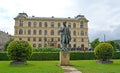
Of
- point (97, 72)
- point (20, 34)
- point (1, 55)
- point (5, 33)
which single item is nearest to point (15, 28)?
point (20, 34)

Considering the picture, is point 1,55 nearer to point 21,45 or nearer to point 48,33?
point 21,45

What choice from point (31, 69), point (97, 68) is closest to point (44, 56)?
point (97, 68)

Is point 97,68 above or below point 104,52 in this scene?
below

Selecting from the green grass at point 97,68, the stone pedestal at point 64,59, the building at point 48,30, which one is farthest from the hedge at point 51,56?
the building at point 48,30

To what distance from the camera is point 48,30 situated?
8719cm

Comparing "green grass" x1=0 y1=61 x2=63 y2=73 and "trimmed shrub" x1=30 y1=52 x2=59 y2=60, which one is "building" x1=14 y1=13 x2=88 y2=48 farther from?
"green grass" x1=0 y1=61 x2=63 y2=73

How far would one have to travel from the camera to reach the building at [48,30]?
3369 inches

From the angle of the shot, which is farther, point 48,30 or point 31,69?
point 48,30

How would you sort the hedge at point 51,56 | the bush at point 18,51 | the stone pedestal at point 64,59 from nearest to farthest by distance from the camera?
the stone pedestal at point 64,59 < the bush at point 18,51 < the hedge at point 51,56

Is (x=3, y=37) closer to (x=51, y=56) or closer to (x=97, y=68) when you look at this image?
(x=51, y=56)

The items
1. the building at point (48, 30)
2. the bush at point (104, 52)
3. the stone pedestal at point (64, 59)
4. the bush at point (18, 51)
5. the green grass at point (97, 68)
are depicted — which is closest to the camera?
the green grass at point (97, 68)

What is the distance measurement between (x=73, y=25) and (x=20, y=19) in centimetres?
1830

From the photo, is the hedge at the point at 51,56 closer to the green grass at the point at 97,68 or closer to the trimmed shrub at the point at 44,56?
the trimmed shrub at the point at 44,56

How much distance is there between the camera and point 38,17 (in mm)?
86438
